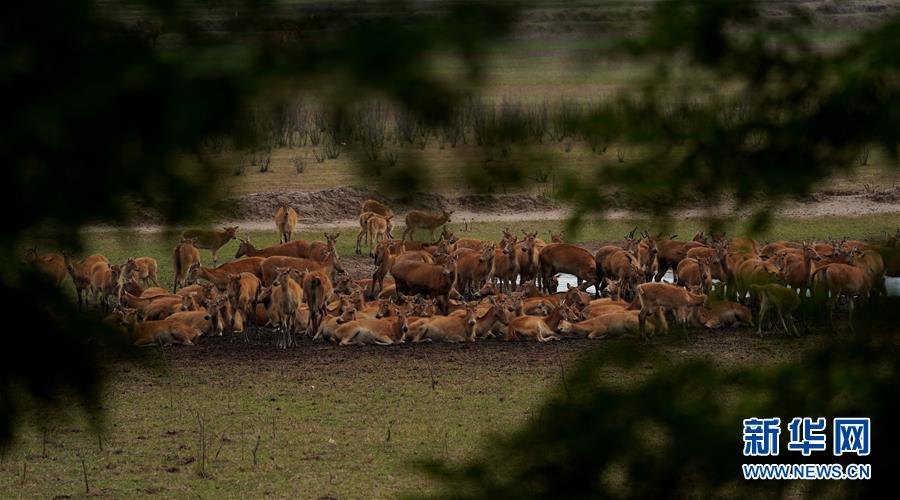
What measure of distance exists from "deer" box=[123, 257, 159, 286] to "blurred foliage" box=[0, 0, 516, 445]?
1497 centimetres

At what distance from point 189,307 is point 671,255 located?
272 inches

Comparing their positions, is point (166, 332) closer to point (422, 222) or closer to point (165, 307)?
point (165, 307)

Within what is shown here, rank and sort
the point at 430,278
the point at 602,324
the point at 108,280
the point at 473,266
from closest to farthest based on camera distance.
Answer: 1. the point at 602,324
2. the point at 108,280
3. the point at 430,278
4. the point at 473,266

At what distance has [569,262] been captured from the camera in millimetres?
17297

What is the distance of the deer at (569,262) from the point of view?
17.3 meters

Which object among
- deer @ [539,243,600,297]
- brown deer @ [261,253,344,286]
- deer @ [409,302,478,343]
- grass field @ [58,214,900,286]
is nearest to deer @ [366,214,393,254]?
grass field @ [58,214,900,286]

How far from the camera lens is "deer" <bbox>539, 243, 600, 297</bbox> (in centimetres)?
1731

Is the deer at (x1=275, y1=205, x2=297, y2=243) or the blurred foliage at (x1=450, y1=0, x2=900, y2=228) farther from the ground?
the blurred foliage at (x1=450, y1=0, x2=900, y2=228)

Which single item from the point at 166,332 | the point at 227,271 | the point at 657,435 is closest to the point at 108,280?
the point at 227,271

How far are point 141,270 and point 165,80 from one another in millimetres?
16435

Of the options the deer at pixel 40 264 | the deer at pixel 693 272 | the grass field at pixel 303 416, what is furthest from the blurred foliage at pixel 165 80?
the deer at pixel 693 272

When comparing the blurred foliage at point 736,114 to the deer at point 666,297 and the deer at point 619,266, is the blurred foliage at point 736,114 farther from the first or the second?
the deer at point 619,266

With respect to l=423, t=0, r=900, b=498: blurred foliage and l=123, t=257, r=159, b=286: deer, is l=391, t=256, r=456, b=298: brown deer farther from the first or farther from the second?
l=423, t=0, r=900, b=498: blurred foliage

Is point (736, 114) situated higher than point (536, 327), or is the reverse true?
point (736, 114)
